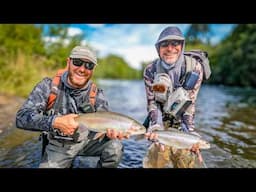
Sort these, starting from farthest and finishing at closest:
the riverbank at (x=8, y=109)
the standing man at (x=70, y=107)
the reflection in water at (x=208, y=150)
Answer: the riverbank at (x=8, y=109)
the reflection in water at (x=208, y=150)
the standing man at (x=70, y=107)

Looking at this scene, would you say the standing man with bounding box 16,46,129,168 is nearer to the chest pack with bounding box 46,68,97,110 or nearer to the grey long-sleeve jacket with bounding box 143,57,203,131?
the chest pack with bounding box 46,68,97,110

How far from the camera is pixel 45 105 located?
2.29 metres

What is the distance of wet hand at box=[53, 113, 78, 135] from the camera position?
6.86 ft

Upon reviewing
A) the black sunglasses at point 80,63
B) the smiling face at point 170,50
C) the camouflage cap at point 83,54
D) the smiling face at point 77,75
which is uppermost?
the smiling face at point 170,50

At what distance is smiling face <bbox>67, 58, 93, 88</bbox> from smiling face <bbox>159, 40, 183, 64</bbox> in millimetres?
654

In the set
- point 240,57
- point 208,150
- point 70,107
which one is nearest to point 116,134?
point 70,107

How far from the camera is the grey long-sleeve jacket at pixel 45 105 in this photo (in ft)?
7.02

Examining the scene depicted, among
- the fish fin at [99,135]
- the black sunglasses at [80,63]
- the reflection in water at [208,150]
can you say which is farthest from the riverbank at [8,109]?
the black sunglasses at [80,63]

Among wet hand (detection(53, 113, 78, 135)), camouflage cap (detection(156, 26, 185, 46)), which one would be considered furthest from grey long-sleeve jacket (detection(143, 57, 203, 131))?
wet hand (detection(53, 113, 78, 135))

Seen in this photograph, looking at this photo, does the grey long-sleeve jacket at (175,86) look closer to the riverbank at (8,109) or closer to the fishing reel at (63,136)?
the fishing reel at (63,136)

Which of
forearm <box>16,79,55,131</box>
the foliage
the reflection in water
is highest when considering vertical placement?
the foliage
